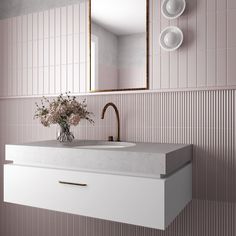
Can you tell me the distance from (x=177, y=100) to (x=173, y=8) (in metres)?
0.56

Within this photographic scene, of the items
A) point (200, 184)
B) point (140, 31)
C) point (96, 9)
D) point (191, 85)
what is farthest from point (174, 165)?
point (96, 9)

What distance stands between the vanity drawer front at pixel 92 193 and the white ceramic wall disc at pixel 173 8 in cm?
102

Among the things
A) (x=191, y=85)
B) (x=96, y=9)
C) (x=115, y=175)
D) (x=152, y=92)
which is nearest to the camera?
(x=115, y=175)

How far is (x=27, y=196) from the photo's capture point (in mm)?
1680

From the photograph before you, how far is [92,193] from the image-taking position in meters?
1.47

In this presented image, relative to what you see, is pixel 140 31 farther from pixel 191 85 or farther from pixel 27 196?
pixel 27 196

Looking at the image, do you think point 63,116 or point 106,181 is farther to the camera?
point 63,116

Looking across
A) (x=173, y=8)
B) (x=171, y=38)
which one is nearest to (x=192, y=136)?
(x=171, y=38)

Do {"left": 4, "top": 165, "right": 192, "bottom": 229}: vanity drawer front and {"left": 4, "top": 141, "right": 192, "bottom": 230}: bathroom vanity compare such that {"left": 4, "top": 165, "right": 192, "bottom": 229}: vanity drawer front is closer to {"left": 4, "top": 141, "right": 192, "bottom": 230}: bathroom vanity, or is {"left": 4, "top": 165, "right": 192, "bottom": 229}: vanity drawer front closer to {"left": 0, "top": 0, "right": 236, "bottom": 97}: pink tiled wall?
{"left": 4, "top": 141, "right": 192, "bottom": 230}: bathroom vanity

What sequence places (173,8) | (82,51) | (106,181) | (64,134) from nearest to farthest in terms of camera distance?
(106,181) < (173,8) < (64,134) < (82,51)

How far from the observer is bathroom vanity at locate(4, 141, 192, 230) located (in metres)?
1.33

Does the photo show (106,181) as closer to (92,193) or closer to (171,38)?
(92,193)

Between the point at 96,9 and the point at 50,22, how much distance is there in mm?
428

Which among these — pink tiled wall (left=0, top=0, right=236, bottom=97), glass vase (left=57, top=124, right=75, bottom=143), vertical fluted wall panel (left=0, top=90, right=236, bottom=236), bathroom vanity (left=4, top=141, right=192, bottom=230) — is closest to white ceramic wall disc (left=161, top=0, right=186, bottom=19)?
pink tiled wall (left=0, top=0, right=236, bottom=97)
